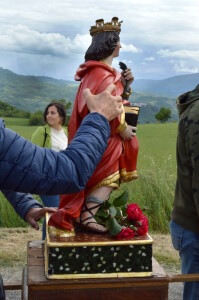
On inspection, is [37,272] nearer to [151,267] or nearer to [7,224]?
[151,267]

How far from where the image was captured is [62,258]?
2.04m

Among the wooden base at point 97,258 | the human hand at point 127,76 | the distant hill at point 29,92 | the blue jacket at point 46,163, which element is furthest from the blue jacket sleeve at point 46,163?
the distant hill at point 29,92

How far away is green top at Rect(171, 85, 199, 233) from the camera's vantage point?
1873 millimetres

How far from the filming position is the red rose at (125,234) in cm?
215

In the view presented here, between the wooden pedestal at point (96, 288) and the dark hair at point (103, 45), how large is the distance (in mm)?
1278

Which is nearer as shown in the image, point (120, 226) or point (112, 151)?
point (120, 226)

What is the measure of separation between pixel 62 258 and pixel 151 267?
1.48 feet

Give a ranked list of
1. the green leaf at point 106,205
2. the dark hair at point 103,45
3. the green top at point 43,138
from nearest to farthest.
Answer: the green leaf at point 106,205 → the dark hair at point 103,45 → the green top at point 43,138

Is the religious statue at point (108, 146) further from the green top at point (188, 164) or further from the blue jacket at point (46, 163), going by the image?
the blue jacket at point (46, 163)

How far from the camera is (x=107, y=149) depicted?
2.38 m

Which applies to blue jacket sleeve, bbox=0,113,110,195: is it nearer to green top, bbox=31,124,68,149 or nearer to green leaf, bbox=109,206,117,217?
green leaf, bbox=109,206,117,217

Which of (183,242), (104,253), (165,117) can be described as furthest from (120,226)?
(165,117)

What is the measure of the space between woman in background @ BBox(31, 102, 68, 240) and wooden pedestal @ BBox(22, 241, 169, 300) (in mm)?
2416

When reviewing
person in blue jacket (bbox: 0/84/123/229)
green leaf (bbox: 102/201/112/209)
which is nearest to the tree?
green leaf (bbox: 102/201/112/209)
